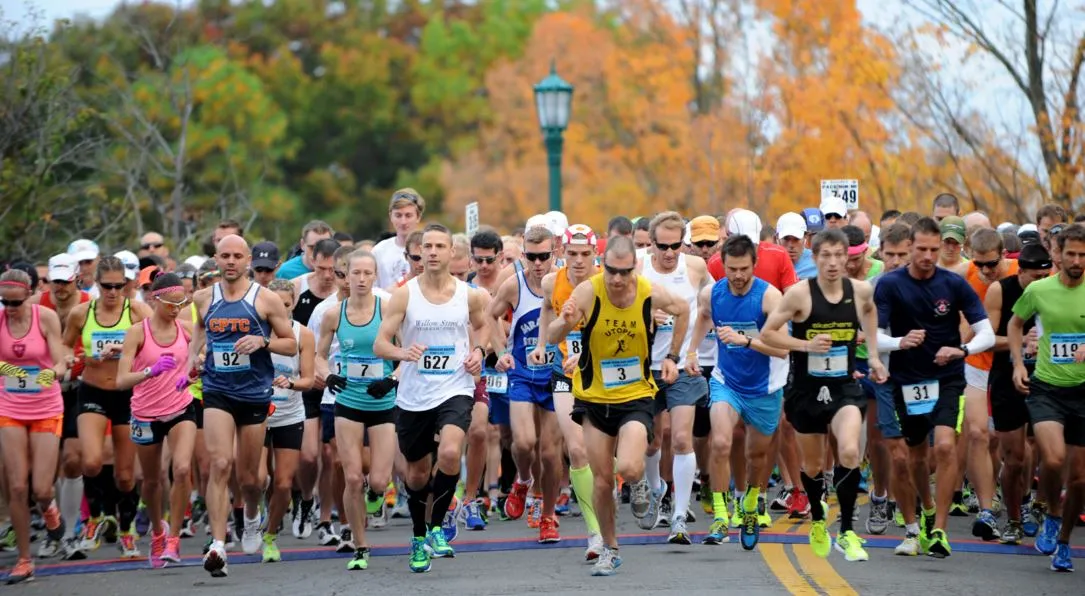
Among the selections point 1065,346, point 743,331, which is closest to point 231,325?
point 743,331

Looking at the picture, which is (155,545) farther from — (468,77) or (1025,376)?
(468,77)

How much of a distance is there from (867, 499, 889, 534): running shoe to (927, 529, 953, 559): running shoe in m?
1.67

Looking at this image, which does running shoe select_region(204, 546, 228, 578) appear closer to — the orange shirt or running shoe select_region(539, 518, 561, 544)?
running shoe select_region(539, 518, 561, 544)

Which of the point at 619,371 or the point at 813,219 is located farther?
the point at 813,219

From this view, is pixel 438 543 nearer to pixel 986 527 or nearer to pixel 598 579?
pixel 598 579

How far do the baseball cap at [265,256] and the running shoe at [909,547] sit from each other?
5521 mm

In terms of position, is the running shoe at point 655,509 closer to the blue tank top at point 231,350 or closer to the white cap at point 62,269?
the blue tank top at point 231,350

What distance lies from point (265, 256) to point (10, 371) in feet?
8.40

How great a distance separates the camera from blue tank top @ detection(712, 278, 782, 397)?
13.4 metres

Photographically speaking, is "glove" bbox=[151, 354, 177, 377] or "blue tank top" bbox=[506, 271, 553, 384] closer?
"glove" bbox=[151, 354, 177, 377]

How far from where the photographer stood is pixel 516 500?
1569cm

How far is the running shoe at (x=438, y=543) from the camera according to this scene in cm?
1299

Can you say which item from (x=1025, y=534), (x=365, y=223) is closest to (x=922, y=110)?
(x=1025, y=534)

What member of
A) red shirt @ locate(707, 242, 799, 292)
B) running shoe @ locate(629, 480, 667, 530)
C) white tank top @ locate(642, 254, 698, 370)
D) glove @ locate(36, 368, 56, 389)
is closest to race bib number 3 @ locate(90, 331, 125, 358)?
glove @ locate(36, 368, 56, 389)
